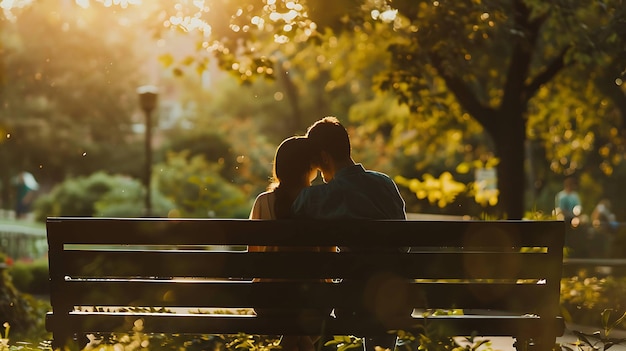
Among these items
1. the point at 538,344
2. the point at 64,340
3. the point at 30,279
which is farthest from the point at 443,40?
the point at 30,279

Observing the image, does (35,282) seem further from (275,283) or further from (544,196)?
(544,196)

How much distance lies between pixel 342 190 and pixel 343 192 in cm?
1

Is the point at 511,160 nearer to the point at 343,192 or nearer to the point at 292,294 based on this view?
the point at 343,192

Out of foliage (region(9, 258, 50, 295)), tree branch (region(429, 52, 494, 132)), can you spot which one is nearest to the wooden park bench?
tree branch (region(429, 52, 494, 132))

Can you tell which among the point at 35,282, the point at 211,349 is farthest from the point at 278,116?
the point at 211,349

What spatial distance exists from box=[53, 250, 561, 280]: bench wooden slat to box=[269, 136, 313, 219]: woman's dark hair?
1.56ft

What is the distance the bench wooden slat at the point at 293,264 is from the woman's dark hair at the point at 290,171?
477 millimetres

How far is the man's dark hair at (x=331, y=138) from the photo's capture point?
246 inches

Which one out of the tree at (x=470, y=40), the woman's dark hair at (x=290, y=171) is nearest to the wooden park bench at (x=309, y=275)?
the woman's dark hair at (x=290, y=171)

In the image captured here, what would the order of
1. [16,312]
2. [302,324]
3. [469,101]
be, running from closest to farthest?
[302,324]
[16,312]
[469,101]

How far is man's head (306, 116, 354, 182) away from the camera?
246 inches

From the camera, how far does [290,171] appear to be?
20.7 ft

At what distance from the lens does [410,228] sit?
589 cm

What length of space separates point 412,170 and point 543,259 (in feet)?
117
